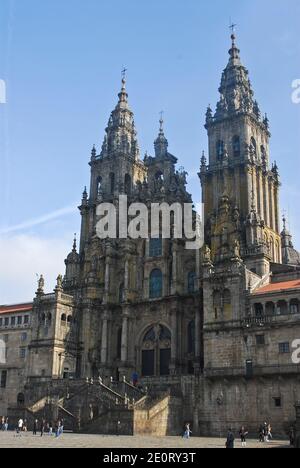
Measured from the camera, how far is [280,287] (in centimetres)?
5078

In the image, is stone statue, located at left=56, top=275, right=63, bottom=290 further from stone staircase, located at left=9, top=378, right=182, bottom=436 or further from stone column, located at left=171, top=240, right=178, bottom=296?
stone column, located at left=171, top=240, right=178, bottom=296

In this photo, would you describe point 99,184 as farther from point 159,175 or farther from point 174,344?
point 174,344

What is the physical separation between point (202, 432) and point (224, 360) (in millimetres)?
6371

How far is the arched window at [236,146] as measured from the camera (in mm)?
64125

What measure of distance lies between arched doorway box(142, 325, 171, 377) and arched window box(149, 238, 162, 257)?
26.4 ft

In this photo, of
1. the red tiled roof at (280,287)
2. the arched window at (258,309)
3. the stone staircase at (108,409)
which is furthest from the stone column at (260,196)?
the stone staircase at (108,409)

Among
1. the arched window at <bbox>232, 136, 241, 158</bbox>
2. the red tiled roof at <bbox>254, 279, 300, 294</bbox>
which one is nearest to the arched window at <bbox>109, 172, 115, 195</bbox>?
the arched window at <bbox>232, 136, 241, 158</bbox>

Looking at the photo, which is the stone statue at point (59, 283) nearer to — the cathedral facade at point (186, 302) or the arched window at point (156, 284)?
the cathedral facade at point (186, 302)

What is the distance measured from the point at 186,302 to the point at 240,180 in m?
14.2

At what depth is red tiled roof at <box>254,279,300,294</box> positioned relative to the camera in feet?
163

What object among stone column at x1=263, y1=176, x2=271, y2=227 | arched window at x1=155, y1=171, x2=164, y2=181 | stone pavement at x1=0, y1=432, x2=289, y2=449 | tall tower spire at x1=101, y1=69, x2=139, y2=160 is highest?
tall tower spire at x1=101, y1=69, x2=139, y2=160

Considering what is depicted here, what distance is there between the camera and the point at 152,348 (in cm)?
6241

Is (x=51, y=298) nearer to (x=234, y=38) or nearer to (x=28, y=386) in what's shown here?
(x=28, y=386)
